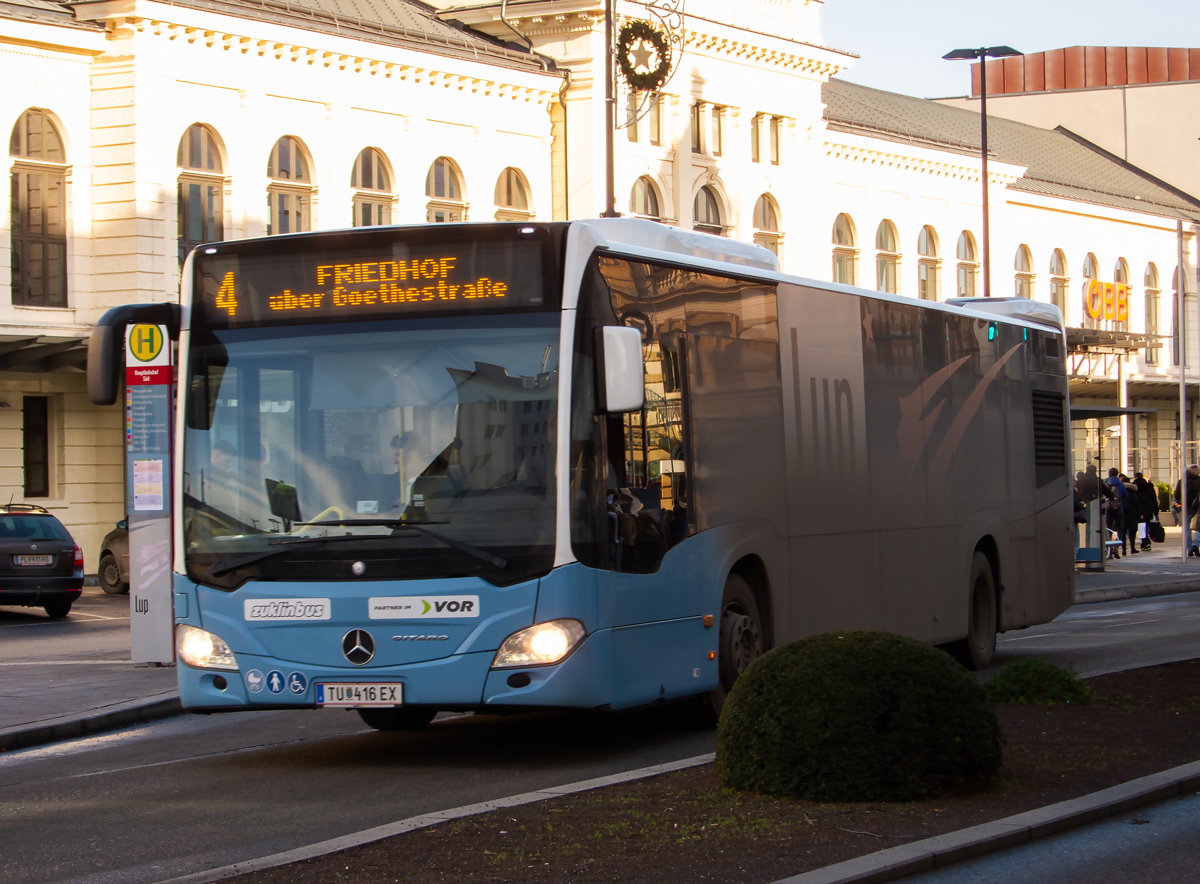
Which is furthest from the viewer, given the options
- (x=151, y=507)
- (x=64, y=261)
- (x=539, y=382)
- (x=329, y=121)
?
(x=329, y=121)

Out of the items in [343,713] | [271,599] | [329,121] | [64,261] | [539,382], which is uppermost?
[329,121]

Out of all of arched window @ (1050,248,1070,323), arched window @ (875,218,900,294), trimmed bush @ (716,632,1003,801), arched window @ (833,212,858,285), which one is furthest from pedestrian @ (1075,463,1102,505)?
arched window @ (1050,248,1070,323)

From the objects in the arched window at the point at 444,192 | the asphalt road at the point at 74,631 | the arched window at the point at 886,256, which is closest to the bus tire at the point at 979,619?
the asphalt road at the point at 74,631

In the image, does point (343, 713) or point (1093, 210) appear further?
point (1093, 210)

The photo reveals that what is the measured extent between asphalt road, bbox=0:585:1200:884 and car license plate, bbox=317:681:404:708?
43 cm

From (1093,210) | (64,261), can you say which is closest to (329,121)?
(64,261)

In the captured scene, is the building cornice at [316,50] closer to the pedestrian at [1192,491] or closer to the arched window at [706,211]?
the arched window at [706,211]

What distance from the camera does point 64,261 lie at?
3306 cm

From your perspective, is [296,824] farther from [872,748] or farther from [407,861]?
[872,748]

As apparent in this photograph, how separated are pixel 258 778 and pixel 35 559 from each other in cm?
1528

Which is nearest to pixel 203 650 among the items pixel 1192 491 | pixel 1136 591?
pixel 1136 591

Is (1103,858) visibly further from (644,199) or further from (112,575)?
(644,199)

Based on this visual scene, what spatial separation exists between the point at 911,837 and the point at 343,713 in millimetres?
7378

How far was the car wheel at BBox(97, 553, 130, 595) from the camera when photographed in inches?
1172
